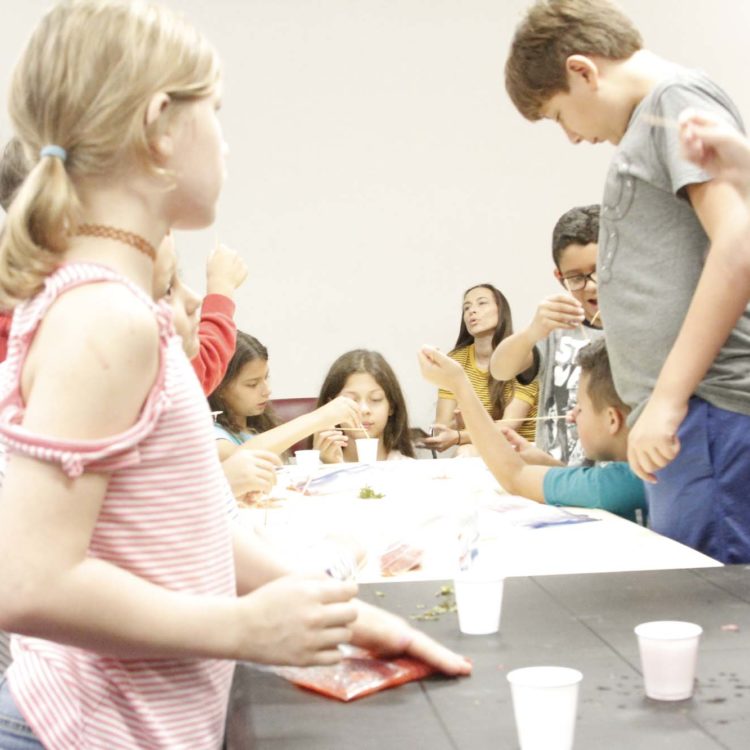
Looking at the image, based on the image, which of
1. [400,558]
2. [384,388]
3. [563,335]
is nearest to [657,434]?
[400,558]

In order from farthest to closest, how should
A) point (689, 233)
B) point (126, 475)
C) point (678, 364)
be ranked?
point (689, 233) < point (678, 364) < point (126, 475)

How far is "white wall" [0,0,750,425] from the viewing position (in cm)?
539

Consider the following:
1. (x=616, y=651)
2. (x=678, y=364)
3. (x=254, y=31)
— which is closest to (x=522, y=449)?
(x=678, y=364)

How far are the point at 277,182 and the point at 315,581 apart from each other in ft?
15.3

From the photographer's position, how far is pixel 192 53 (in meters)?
0.94

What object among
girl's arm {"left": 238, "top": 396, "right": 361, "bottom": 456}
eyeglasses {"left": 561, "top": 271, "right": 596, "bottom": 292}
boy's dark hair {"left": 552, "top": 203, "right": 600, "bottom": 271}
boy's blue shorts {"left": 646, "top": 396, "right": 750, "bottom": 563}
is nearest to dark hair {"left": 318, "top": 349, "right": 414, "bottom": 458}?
girl's arm {"left": 238, "top": 396, "right": 361, "bottom": 456}

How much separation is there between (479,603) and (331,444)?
7.66 ft

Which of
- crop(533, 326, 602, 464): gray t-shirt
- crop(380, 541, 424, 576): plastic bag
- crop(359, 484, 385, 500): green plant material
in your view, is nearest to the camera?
crop(380, 541, 424, 576): plastic bag

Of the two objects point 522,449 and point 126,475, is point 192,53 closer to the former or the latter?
point 126,475

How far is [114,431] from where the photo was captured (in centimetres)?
86

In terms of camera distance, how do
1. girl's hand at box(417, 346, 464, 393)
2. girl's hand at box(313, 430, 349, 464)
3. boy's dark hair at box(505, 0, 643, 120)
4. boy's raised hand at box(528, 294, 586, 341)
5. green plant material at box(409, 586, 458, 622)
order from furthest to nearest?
girl's hand at box(313, 430, 349, 464) → boy's raised hand at box(528, 294, 586, 341) → girl's hand at box(417, 346, 464, 393) → boy's dark hair at box(505, 0, 643, 120) → green plant material at box(409, 586, 458, 622)

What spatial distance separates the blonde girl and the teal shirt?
4.48ft

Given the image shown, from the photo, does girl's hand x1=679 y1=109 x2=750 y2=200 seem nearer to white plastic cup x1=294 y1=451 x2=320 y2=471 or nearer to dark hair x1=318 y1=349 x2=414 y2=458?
white plastic cup x1=294 y1=451 x2=320 y2=471

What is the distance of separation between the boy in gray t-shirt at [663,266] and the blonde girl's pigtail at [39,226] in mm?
1125
